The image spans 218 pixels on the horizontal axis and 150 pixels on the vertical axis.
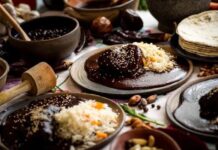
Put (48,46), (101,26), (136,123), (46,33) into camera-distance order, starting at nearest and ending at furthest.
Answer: (136,123), (48,46), (46,33), (101,26)

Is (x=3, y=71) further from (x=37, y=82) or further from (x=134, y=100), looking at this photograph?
(x=134, y=100)

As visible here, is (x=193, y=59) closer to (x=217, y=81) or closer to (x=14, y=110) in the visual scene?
(x=217, y=81)

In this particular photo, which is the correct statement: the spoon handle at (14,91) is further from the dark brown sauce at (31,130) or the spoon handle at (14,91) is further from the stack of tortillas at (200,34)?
the stack of tortillas at (200,34)

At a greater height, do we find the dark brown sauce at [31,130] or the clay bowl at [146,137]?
the clay bowl at [146,137]

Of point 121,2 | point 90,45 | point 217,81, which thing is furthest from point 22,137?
point 121,2

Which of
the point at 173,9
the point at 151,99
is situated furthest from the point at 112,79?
the point at 173,9

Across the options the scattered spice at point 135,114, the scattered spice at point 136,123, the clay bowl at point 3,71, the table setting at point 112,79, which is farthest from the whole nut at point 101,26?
the scattered spice at point 136,123

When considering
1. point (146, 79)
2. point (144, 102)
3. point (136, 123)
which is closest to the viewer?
point (136, 123)
